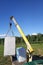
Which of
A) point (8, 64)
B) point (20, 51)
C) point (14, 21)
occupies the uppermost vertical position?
point (14, 21)

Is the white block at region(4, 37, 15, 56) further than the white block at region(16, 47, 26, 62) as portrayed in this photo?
Yes

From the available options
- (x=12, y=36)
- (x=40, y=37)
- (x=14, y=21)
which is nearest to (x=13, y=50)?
(x=12, y=36)

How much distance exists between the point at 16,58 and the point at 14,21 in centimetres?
247

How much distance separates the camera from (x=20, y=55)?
9.47 metres

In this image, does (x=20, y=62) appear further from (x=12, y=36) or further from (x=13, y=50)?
(x=12, y=36)

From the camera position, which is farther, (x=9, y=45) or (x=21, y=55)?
(x=9, y=45)

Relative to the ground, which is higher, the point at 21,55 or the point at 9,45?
the point at 9,45

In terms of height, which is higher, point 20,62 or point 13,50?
point 13,50

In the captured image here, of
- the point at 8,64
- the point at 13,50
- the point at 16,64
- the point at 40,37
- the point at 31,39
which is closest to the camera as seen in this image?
the point at 16,64

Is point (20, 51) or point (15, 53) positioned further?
point (15, 53)

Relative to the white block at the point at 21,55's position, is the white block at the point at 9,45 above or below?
above

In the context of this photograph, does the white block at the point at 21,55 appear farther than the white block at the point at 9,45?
No

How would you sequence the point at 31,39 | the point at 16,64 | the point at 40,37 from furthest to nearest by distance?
the point at 40,37 < the point at 31,39 < the point at 16,64

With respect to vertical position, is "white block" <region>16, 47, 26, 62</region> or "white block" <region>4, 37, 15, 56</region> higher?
"white block" <region>4, 37, 15, 56</region>
